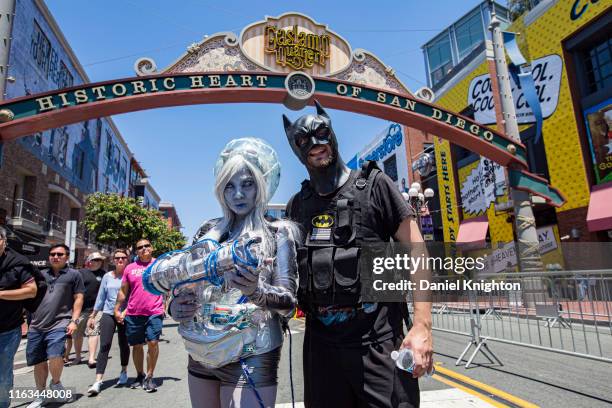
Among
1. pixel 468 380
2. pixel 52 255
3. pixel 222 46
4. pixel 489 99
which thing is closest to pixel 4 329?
pixel 52 255

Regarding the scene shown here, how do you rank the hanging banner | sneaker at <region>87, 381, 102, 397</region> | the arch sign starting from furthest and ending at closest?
the hanging banner
the arch sign
sneaker at <region>87, 381, 102, 397</region>

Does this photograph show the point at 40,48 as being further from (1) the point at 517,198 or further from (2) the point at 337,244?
(2) the point at 337,244

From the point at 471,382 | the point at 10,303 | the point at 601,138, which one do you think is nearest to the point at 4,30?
the point at 10,303

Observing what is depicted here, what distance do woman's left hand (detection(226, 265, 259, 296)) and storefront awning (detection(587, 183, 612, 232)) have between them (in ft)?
50.0

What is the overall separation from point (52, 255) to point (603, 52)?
60.9ft

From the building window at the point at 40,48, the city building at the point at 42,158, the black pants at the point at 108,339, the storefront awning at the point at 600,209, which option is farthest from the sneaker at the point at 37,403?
the building window at the point at 40,48

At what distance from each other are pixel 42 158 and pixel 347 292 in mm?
24936

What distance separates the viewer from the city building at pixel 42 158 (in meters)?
17.3

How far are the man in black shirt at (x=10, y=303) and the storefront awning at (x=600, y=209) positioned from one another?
51.4ft

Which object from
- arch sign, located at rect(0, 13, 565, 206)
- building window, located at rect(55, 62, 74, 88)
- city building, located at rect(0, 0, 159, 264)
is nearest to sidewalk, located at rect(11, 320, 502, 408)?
arch sign, located at rect(0, 13, 565, 206)

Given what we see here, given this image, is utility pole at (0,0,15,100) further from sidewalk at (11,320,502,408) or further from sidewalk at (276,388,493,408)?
sidewalk at (276,388,493,408)

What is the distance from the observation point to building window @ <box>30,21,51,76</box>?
18.9 metres

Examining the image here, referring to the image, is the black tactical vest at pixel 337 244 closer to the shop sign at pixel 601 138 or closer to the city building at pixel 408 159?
the shop sign at pixel 601 138

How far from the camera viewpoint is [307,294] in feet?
6.18
